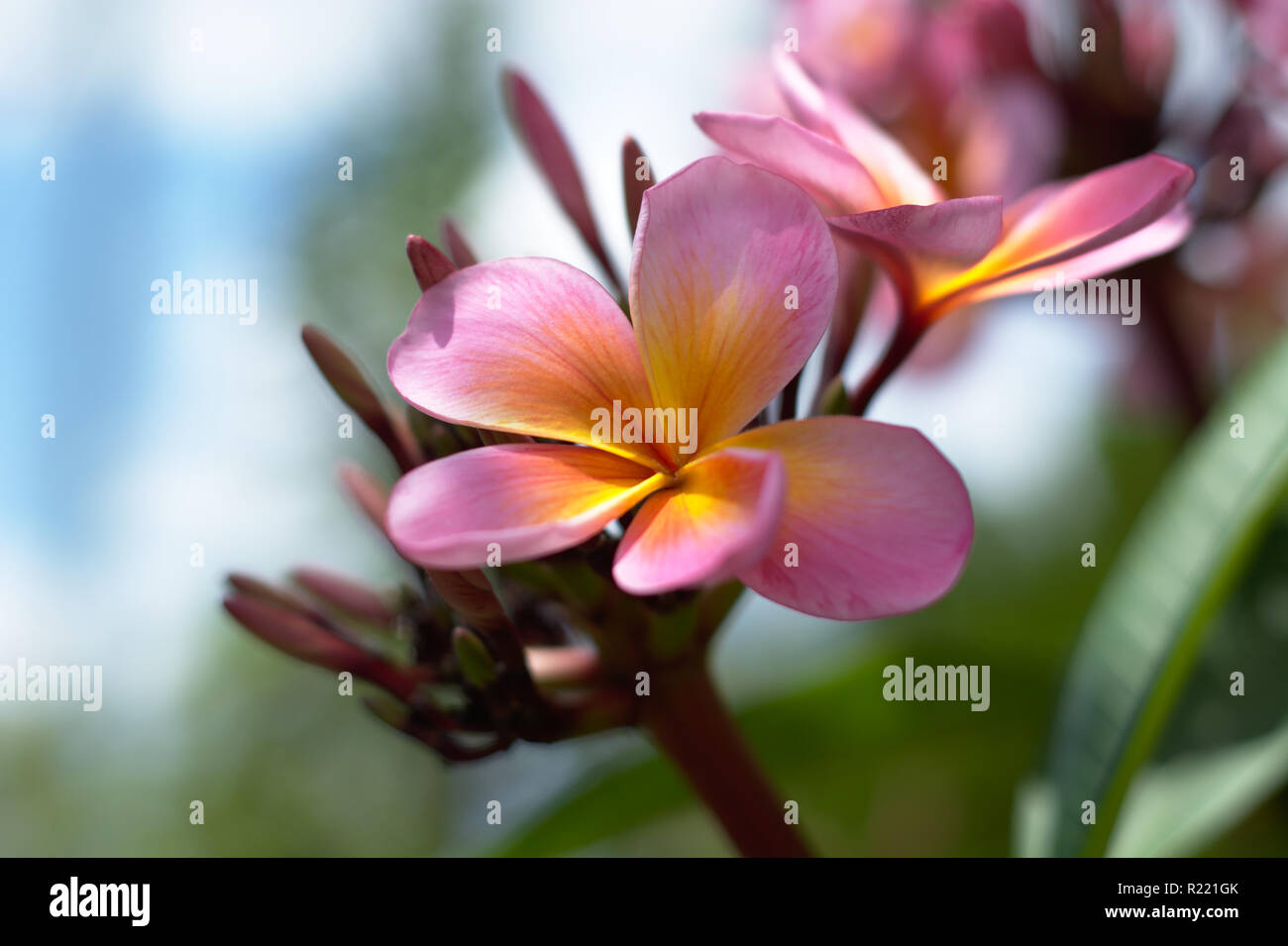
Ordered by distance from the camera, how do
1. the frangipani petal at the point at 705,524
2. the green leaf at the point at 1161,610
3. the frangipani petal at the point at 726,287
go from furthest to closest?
1. the green leaf at the point at 1161,610
2. the frangipani petal at the point at 726,287
3. the frangipani petal at the point at 705,524

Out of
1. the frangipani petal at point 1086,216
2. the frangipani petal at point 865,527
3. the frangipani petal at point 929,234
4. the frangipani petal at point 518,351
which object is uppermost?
the frangipani petal at point 1086,216

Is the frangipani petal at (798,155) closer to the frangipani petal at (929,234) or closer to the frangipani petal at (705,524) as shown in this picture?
the frangipani petal at (929,234)

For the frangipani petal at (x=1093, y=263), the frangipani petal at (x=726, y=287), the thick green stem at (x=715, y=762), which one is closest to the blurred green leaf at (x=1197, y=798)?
the thick green stem at (x=715, y=762)

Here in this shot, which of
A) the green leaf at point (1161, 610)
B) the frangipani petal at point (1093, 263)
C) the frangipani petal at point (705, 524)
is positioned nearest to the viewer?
the frangipani petal at point (705, 524)

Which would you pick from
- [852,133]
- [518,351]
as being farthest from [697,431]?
[852,133]

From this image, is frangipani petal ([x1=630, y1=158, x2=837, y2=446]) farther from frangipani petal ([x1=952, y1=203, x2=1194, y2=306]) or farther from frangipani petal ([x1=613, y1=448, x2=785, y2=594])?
frangipani petal ([x1=952, y1=203, x2=1194, y2=306])

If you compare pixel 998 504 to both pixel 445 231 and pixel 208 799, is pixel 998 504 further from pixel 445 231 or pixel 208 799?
pixel 208 799

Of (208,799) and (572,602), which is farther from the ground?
(572,602)
